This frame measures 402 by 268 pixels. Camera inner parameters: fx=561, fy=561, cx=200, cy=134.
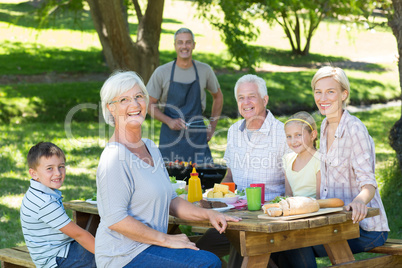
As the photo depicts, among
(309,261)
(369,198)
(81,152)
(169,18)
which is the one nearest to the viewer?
(369,198)

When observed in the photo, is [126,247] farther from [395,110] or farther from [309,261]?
[395,110]

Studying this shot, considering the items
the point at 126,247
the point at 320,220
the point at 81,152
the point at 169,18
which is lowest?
the point at 81,152

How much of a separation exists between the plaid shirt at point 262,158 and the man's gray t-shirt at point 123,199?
4.04 ft

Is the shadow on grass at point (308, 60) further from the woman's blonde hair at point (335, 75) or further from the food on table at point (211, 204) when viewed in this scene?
the food on table at point (211, 204)

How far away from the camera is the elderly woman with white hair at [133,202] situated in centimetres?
292

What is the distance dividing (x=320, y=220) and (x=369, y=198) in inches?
18.8

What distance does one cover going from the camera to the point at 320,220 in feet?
9.95

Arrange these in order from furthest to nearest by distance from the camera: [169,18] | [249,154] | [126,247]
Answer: [169,18] < [249,154] < [126,247]

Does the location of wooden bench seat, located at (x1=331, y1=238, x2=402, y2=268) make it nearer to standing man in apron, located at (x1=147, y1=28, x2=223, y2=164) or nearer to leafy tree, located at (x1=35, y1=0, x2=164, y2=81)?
standing man in apron, located at (x1=147, y1=28, x2=223, y2=164)

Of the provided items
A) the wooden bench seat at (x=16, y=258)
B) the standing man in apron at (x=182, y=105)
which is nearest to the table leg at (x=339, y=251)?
the wooden bench seat at (x=16, y=258)

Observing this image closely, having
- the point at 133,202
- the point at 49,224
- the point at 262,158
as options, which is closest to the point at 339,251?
the point at 262,158

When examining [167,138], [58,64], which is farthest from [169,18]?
[167,138]

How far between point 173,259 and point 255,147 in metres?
1.57

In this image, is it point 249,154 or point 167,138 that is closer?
point 249,154
